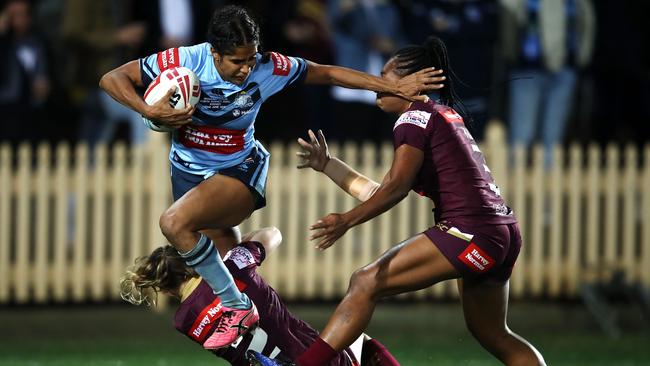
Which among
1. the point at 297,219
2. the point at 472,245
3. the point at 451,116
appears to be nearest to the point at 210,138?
the point at 451,116

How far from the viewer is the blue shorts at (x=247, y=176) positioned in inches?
309

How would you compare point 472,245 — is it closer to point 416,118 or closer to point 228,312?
point 416,118

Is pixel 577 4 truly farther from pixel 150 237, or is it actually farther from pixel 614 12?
pixel 150 237

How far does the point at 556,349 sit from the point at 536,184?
2.45m

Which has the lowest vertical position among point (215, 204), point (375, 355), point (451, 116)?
point (375, 355)

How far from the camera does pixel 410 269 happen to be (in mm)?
6918

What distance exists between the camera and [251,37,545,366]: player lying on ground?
688 cm

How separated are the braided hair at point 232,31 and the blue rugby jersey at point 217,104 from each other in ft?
0.66

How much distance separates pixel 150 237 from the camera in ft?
41.3

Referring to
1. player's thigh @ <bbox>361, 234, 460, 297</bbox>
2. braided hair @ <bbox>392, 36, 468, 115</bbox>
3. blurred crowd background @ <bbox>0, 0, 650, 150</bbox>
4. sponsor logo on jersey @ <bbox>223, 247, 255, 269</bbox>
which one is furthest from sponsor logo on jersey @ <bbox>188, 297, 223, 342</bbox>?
blurred crowd background @ <bbox>0, 0, 650, 150</bbox>

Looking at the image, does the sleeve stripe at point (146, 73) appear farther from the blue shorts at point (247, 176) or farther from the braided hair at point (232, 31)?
the blue shorts at point (247, 176)

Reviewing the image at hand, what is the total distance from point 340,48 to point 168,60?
246 inches

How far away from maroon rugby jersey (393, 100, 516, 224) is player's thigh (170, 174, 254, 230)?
123cm

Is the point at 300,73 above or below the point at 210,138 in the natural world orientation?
above
